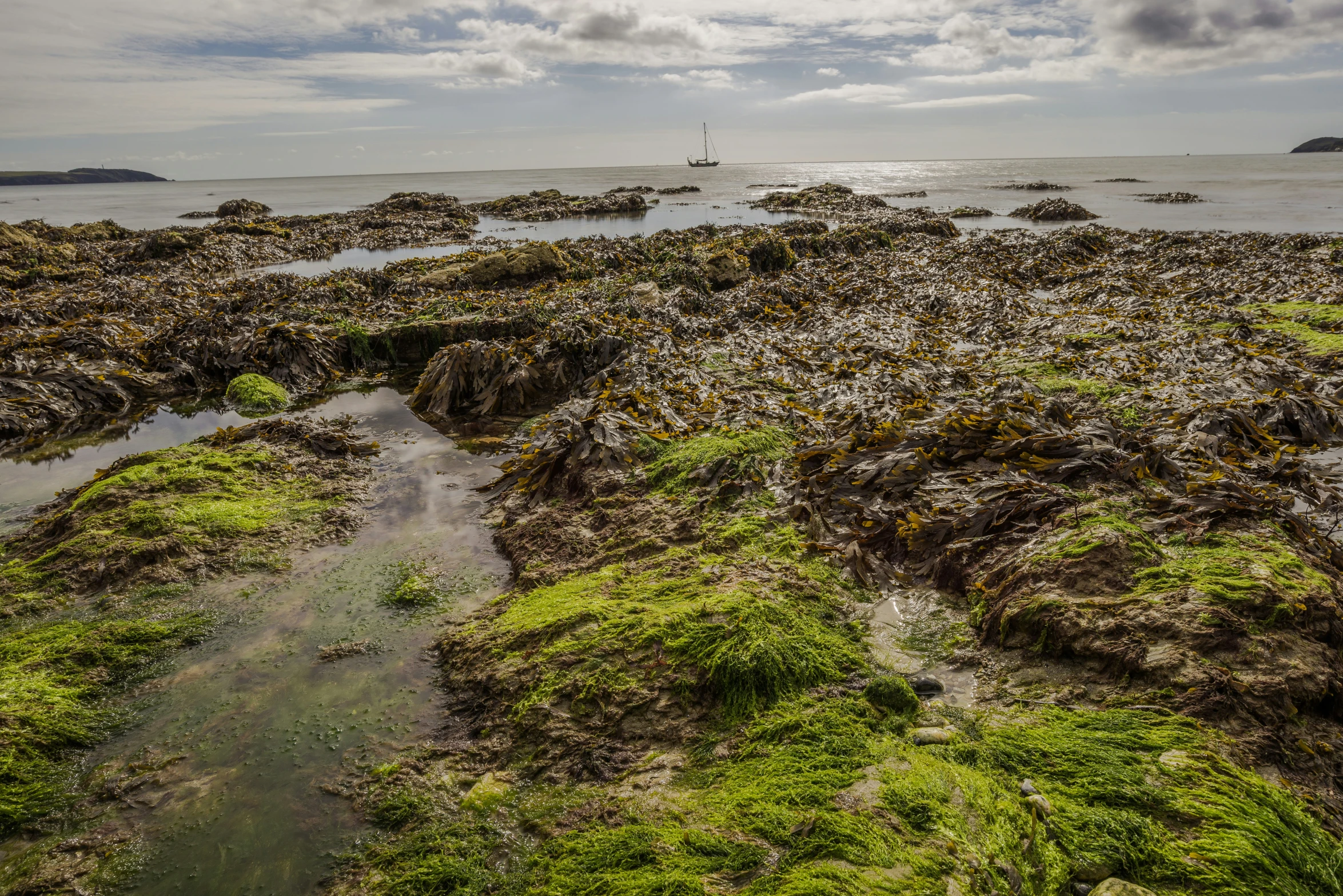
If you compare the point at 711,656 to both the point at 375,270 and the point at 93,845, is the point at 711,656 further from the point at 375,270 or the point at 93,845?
the point at 375,270

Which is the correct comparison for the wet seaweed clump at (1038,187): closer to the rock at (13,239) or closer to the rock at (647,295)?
the rock at (647,295)

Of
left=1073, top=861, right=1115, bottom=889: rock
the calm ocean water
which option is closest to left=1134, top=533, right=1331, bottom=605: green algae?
left=1073, top=861, right=1115, bottom=889: rock

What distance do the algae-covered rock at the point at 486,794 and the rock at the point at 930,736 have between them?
142 centimetres

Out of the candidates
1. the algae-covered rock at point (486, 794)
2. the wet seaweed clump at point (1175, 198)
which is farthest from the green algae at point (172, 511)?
the wet seaweed clump at point (1175, 198)

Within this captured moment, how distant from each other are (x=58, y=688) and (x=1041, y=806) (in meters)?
3.68

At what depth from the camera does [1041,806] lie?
5.96ft

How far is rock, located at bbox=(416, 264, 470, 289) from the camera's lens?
1059 cm

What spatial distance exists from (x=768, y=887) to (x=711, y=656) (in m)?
0.98

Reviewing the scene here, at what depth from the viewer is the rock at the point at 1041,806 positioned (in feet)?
5.90

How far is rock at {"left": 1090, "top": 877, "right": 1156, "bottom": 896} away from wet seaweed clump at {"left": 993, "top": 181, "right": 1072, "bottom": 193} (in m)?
47.1

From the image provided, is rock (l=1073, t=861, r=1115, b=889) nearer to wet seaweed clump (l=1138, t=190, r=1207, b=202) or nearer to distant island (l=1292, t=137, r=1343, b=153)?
wet seaweed clump (l=1138, t=190, r=1207, b=202)

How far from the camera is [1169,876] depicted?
1548 millimetres

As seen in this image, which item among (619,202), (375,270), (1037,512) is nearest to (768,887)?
(1037,512)

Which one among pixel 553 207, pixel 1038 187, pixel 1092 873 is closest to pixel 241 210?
pixel 553 207
